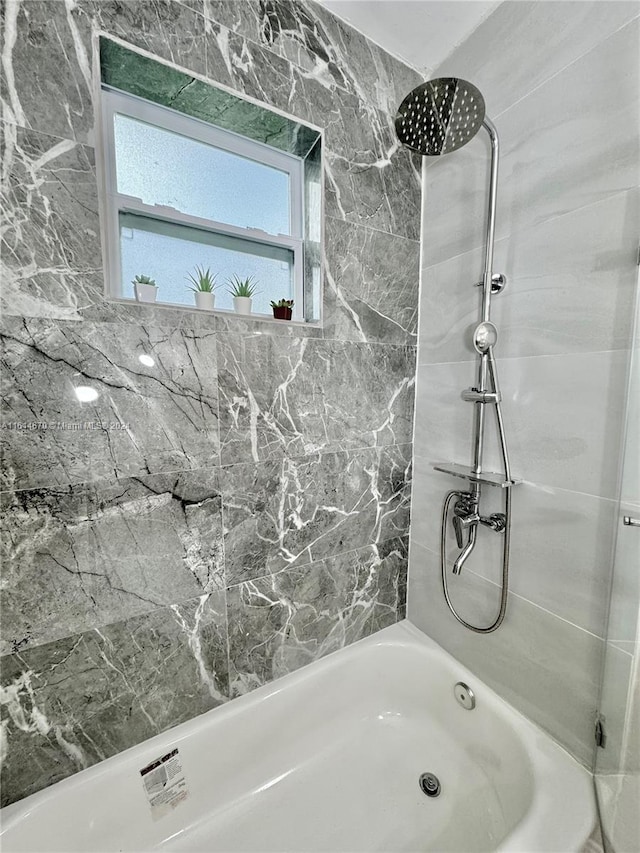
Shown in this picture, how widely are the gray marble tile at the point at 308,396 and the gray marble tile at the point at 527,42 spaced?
81 centimetres

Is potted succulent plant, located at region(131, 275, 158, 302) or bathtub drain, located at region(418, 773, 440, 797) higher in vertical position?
potted succulent plant, located at region(131, 275, 158, 302)

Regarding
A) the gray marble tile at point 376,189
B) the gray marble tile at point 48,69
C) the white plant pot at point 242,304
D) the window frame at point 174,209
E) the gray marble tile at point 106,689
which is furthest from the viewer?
the gray marble tile at point 376,189

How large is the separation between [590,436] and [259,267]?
1.12m

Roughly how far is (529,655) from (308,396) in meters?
1.03

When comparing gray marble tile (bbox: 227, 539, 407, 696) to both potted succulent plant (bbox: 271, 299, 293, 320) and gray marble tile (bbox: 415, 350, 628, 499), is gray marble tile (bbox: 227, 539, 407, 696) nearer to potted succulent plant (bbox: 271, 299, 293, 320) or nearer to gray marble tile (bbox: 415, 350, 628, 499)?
gray marble tile (bbox: 415, 350, 628, 499)

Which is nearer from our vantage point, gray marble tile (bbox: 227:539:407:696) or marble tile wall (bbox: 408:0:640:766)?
marble tile wall (bbox: 408:0:640:766)

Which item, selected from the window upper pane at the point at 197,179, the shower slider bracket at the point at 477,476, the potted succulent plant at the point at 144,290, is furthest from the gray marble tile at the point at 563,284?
the potted succulent plant at the point at 144,290

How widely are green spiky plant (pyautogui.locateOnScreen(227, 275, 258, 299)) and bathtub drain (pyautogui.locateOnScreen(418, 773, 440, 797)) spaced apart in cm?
165

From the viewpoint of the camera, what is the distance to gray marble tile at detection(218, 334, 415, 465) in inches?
40.9

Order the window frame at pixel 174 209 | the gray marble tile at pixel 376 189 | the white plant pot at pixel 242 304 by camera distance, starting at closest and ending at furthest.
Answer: the window frame at pixel 174 209 < the white plant pot at pixel 242 304 < the gray marble tile at pixel 376 189

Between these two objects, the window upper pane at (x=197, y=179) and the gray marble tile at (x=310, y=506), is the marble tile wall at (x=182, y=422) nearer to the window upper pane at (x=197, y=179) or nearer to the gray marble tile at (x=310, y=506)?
the gray marble tile at (x=310, y=506)

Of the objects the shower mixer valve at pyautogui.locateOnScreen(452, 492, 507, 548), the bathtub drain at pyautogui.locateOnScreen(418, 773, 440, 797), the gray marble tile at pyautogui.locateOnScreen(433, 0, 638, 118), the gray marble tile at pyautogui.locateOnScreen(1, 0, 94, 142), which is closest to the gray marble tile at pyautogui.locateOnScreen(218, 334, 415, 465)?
the shower mixer valve at pyautogui.locateOnScreen(452, 492, 507, 548)

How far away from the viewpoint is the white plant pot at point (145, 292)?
3.07 ft

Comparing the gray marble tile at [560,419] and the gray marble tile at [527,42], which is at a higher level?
the gray marble tile at [527,42]
